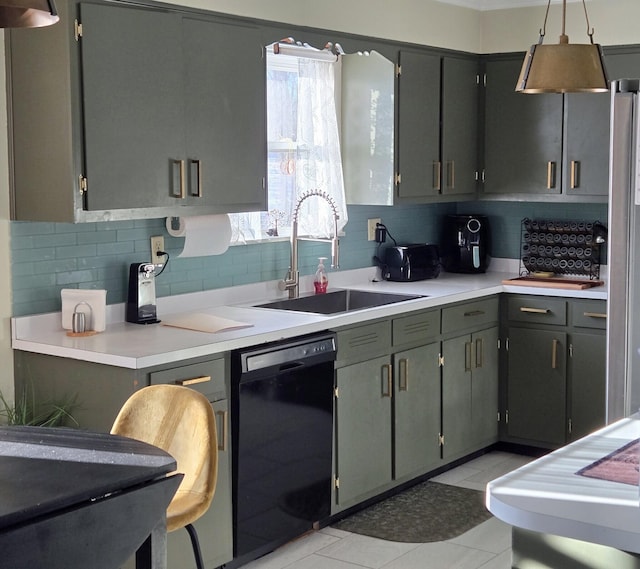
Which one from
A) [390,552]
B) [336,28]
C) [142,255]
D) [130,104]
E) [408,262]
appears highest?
[336,28]

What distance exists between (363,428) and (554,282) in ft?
5.08

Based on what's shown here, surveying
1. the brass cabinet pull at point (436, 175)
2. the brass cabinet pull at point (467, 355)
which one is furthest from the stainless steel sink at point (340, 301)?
the brass cabinet pull at point (436, 175)

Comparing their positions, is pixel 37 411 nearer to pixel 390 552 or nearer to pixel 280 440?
pixel 280 440

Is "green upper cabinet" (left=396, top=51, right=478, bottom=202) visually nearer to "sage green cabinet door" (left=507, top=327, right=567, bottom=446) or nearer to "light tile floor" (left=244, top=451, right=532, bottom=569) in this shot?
"sage green cabinet door" (left=507, top=327, right=567, bottom=446)

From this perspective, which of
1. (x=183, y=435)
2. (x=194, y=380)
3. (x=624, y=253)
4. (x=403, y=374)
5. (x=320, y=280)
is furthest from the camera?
(x=320, y=280)

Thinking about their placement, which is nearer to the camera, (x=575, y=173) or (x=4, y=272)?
(x=4, y=272)

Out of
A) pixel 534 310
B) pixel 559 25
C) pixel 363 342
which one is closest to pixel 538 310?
pixel 534 310

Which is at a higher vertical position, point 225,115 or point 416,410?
point 225,115

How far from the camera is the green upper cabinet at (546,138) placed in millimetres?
5430

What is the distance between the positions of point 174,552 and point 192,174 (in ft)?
4.76

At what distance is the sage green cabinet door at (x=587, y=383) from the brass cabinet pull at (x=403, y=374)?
41.0 inches

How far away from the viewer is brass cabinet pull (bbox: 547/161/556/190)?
18.3 feet

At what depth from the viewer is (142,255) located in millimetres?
4305

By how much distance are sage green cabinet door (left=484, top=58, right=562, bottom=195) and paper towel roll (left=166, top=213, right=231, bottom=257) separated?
6.49ft
